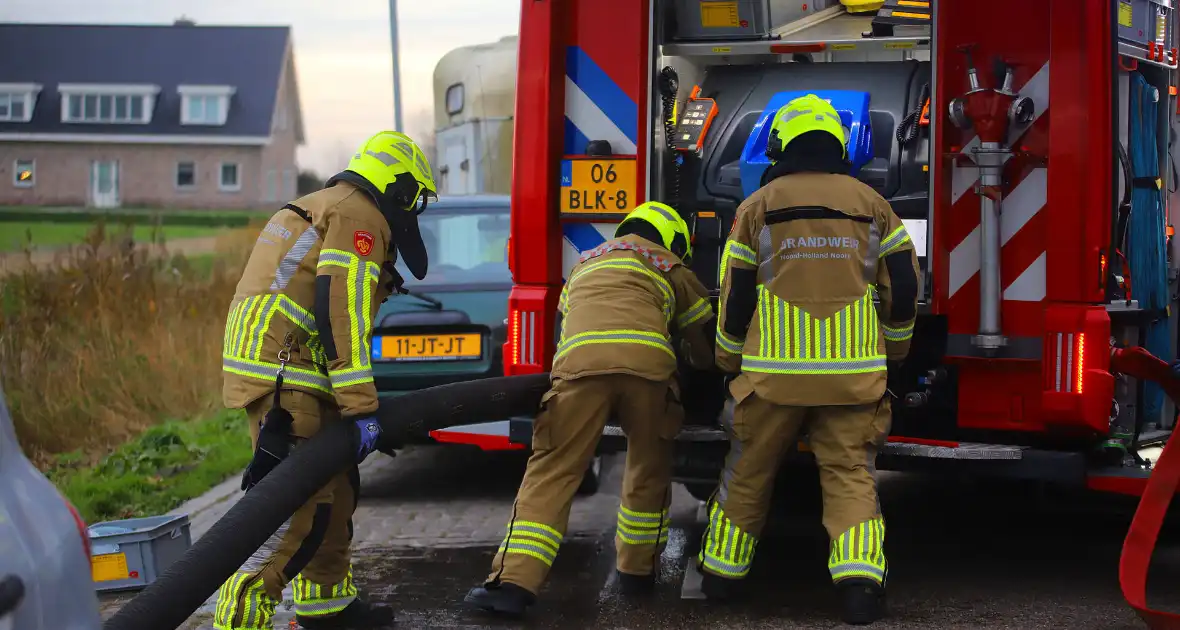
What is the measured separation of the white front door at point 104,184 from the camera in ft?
37.8

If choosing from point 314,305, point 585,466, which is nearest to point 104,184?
point 585,466

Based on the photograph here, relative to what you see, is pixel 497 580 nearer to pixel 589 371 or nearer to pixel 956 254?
pixel 589 371

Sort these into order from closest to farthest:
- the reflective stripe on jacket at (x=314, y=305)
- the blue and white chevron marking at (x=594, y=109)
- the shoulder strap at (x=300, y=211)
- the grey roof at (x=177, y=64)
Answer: the reflective stripe on jacket at (x=314, y=305) → the shoulder strap at (x=300, y=211) → the blue and white chevron marking at (x=594, y=109) → the grey roof at (x=177, y=64)

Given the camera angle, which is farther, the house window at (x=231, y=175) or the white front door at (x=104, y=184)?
the house window at (x=231, y=175)

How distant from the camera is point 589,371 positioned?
16.2ft

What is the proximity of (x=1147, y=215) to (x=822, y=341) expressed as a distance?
1.67 metres

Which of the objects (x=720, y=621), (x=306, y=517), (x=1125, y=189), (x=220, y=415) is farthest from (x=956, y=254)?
(x=220, y=415)

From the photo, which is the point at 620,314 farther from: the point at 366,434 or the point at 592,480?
the point at 592,480

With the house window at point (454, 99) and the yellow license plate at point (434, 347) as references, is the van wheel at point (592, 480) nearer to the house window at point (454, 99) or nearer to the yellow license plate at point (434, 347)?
the yellow license plate at point (434, 347)

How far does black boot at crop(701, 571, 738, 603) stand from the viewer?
5.00 meters

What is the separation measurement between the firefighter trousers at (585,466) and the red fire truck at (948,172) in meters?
0.21

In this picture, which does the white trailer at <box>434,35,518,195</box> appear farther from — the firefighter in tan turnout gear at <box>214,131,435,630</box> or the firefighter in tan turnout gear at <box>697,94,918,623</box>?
the firefighter in tan turnout gear at <box>214,131,435,630</box>

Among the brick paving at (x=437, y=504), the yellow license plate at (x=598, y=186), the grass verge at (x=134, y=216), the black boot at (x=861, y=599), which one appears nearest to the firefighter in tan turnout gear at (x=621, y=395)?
the yellow license plate at (x=598, y=186)

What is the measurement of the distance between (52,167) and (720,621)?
292 inches
